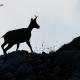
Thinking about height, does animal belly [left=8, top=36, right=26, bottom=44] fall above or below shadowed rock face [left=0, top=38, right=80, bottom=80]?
below

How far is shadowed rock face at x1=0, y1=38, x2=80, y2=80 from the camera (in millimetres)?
18484

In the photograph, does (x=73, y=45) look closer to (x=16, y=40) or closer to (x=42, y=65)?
(x=42, y=65)

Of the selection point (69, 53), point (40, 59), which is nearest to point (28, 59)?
point (40, 59)

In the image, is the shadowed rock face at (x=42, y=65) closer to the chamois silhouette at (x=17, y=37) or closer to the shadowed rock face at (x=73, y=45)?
the shadowed rock face at (x=73, y=45)

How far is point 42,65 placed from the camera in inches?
776

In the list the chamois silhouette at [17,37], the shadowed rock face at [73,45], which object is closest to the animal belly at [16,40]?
the chamois silhouette at [17,37]

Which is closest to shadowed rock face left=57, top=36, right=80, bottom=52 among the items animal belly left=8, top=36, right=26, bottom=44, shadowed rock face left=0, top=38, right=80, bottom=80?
shadowed rock face left=0, top=38, right=80, bottom=80

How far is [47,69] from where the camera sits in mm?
19188

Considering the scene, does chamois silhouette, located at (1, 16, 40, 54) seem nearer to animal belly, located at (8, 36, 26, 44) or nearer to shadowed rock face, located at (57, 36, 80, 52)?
animal belly, located at (8, 36, 26, 44)

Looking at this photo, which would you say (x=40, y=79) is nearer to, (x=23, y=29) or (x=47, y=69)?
(x=47, y=69)

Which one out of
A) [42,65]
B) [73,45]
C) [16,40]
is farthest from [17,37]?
[42,65]

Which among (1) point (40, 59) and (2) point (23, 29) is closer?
(1) point (40, 59)

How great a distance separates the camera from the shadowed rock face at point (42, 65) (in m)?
18.5

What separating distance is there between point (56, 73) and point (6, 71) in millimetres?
2284
